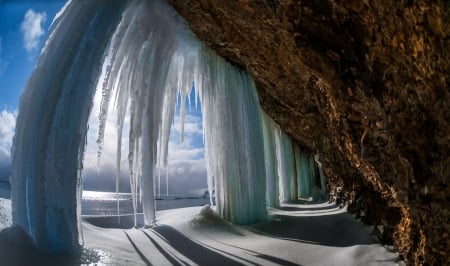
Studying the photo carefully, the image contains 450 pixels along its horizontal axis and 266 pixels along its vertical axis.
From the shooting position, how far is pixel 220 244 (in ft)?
14.0

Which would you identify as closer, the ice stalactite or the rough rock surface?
the rough rock surface

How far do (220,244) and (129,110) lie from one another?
7.40ft

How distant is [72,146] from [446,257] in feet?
10.7

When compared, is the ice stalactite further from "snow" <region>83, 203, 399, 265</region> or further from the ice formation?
"snow" <region>83, 203, 399, 265</region>

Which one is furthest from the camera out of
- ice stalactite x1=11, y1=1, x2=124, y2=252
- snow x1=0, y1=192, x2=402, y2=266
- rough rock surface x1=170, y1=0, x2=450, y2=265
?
ice stalactite x1=11, y1=1, x2=124, y2=252

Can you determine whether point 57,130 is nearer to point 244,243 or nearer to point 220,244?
point 220,244

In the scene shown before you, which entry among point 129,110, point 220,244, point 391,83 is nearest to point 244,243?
point 220,244

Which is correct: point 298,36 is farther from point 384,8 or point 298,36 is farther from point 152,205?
point 152,205

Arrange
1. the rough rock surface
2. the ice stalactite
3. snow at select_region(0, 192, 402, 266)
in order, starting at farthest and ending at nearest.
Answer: the ice stalactite → snow at select_region(0, 192, 402, 266) → the rough rock surface

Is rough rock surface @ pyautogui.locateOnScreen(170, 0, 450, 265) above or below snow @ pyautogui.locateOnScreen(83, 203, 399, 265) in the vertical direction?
above

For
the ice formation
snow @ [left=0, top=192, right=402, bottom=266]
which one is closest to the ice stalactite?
the ice formation

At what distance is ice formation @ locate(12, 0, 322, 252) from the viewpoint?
10.7ft

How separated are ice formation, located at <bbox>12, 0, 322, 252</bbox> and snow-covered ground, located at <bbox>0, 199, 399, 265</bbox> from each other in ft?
Result: 1.10

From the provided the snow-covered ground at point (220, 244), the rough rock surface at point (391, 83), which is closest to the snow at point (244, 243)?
the snow-covered ground at point (220, 244)
